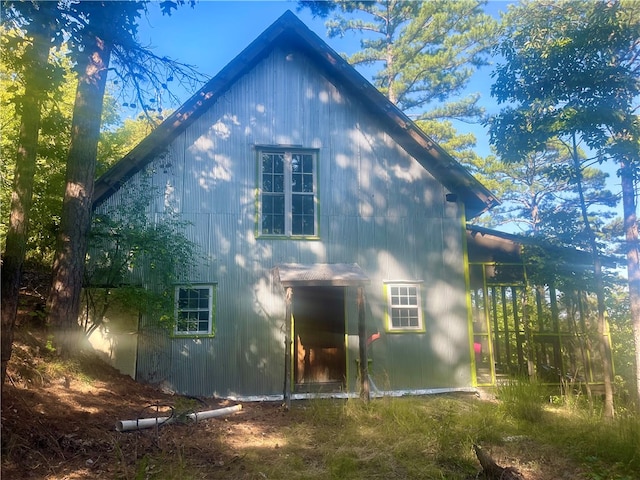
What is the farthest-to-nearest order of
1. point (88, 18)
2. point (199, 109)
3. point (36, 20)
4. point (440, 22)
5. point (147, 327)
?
point (440, 22) → point (199, 109) → point (147, 327) → point (88, 18) → point (36, 20)

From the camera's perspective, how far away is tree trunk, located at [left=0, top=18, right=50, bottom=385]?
5133 mm

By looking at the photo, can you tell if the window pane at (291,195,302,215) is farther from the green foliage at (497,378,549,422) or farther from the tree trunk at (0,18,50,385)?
the tree trunk at (0,18,50,385)

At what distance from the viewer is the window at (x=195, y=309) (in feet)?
32.1

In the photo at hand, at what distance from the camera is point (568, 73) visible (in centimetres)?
998

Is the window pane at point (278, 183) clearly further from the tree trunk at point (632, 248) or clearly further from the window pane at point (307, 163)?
the tree trunk at point (632, 248)

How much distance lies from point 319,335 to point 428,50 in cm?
1774

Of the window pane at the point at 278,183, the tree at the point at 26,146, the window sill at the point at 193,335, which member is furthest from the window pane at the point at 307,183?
the tree at the point at 26,146

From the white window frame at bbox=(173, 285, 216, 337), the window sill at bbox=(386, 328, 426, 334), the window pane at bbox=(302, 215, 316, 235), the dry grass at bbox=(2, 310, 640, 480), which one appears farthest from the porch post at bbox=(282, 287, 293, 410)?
the window sill at bbox=(386, 328, 426, 334)

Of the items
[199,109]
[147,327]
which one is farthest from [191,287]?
[199,109]

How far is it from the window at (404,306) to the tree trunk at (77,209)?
6.58 meters

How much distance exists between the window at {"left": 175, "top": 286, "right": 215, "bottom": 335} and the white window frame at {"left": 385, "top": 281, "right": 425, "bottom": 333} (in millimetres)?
4095

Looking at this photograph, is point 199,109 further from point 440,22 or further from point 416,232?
point 440,22

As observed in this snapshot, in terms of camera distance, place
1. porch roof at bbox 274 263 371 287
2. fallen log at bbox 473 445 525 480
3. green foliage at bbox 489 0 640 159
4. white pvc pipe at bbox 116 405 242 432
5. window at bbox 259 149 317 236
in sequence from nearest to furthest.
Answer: fallen log at bbox 473 445 525 480
white pvc pipe at bbox 116 405 242 432
porch roof at bbox 274 263 371 287
green foliage at bbox 489 0 640 159
window at bbox 259 149 317 236

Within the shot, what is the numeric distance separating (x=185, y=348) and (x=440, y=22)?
67.1ft
